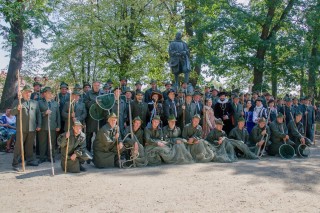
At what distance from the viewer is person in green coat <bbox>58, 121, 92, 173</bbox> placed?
7.28 metres

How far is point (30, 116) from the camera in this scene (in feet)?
26.2

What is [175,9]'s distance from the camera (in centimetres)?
2352

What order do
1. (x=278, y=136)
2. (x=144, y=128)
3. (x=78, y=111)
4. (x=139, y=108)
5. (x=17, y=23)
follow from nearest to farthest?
(x=78, y=111), (x=144, y=128), (x=139, y=108), (x=278, y=136), (x=17, y=23)

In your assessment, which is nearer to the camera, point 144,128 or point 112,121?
point 112,121

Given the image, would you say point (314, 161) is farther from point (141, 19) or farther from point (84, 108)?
point (141, 19)

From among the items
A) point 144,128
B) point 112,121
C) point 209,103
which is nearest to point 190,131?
point 144,128

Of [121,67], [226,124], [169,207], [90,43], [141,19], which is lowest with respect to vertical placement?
[169,207]

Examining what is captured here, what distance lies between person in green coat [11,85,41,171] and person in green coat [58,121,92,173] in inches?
40.0

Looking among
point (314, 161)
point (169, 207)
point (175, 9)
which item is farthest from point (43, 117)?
point (175, 9)

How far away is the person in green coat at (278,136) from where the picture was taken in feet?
31.9

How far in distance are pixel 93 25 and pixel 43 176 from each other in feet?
50.0

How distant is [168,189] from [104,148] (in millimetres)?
2499

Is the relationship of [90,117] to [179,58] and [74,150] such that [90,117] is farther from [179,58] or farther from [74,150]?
[179,58]

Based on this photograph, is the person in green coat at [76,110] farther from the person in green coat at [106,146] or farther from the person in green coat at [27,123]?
the person in green coat at [106,146]
